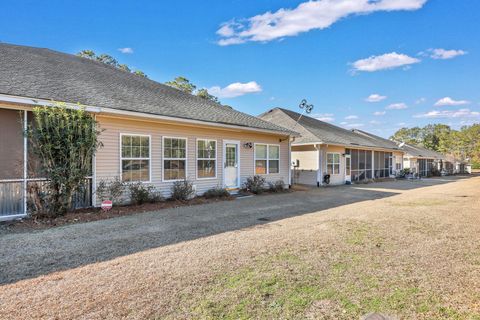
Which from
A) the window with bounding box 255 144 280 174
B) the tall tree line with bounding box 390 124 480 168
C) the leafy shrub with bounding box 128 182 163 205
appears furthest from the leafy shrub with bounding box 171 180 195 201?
the tall tree line with bounding box 390 124 480 168

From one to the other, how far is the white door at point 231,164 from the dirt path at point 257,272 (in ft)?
17.6

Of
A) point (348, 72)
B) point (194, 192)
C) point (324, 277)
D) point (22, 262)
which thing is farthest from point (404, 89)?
point (22, 262)

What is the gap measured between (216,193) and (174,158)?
2.14 m

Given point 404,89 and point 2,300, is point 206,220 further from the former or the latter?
point 404,89

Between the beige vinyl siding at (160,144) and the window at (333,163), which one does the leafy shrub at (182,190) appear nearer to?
the beige vinyl siding at (160,144)

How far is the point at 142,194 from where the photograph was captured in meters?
8.98

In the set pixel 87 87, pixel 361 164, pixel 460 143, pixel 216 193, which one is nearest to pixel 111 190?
pixel 87 87

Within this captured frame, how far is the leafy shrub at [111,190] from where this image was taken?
8336 millimetres

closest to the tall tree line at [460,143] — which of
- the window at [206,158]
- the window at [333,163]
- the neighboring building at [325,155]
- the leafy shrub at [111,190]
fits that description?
the neighboring building at [325,155]

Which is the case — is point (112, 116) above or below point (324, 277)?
above

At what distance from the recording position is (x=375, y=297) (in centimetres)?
315

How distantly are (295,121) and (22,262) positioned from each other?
741 inches

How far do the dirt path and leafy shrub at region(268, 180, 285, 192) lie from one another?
6.60 metres

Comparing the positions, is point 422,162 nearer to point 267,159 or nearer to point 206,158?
point 267,159
